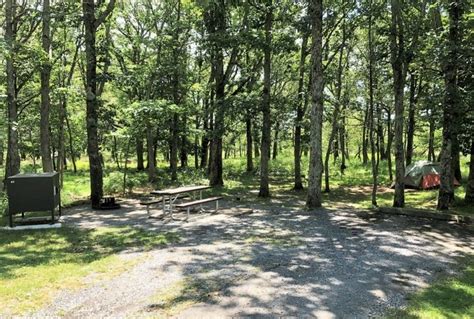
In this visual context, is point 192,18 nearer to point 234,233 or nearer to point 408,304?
point 234,233

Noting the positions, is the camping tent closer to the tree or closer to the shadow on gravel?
the shadow on gravel

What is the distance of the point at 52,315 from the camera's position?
4.54 m

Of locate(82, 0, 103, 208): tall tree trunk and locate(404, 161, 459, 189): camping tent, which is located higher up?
locate(82, 0, 103, 208): tall tree trunk

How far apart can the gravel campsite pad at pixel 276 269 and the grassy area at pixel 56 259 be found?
0.99 feet

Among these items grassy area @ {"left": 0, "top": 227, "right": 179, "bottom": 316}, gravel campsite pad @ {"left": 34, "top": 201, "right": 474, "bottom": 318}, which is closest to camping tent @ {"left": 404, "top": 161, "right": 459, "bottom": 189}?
gravel campsite pad @ {"left": 34, "top": 201, "right": 474, "bottom": 318}

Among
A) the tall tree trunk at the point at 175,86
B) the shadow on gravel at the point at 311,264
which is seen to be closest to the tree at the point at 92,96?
the shadow on gravel at the point at 311,264

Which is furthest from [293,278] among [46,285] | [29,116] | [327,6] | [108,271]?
[29,116]

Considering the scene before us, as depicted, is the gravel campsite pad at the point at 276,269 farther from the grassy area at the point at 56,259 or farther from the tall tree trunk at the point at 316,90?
the tall tree trunk at the point at 316,90

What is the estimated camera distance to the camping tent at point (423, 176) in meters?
18.2

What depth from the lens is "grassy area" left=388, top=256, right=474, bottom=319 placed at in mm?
4574

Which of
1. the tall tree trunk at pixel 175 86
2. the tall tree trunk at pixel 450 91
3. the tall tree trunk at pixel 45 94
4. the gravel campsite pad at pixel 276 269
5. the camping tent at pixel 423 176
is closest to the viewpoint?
the gravel campsite pad at pixel 276 269

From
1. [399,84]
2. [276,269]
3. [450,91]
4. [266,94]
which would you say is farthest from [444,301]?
[266,94]

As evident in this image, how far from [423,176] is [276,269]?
48.4ft

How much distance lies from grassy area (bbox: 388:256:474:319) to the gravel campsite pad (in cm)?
19
